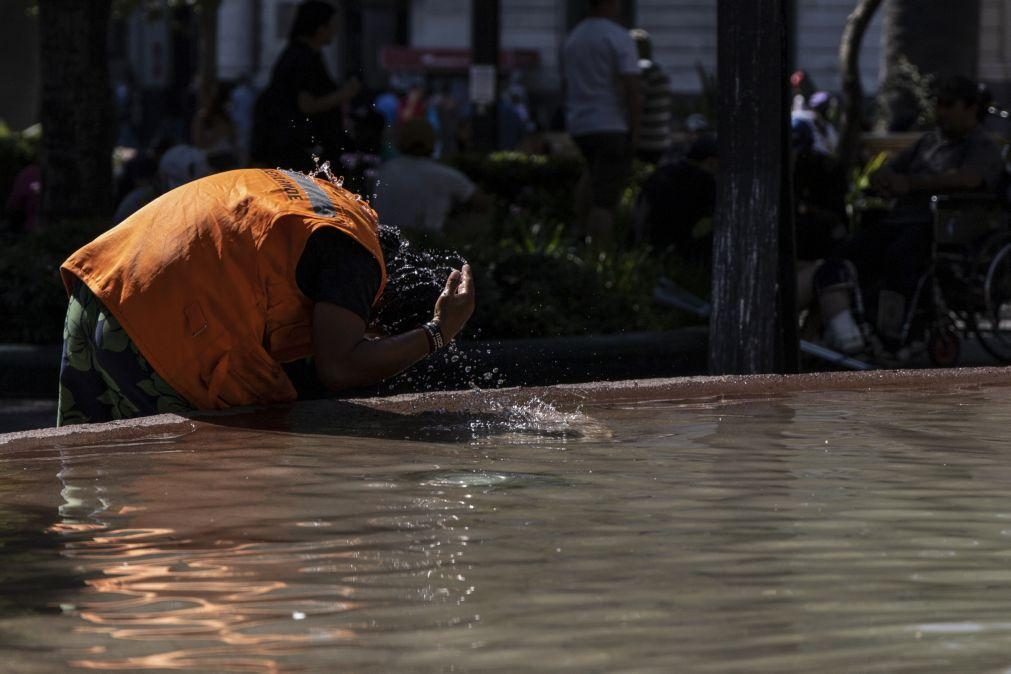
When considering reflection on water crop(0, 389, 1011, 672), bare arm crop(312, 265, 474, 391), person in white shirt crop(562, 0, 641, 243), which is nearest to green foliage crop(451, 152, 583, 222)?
person in white shirt crop(562, 0, 641, 243)

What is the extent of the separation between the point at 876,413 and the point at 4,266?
16.5ft

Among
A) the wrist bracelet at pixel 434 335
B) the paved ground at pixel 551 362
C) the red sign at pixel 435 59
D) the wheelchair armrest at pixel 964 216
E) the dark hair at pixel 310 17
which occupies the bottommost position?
the paved ground at pixel 551 362

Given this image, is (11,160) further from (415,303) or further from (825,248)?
(415,303)

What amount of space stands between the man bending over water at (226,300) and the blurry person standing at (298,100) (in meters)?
5.50

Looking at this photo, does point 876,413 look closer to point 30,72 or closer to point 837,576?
point 837,576

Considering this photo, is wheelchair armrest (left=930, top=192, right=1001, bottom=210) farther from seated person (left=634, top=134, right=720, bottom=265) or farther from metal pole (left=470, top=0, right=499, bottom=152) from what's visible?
metal pole (left=470, top=0, right=499, bottom=152)

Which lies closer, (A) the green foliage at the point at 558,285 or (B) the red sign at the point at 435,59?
(A) the green foliage at the point at 558,285

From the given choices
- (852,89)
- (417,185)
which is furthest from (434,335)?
(852,89)

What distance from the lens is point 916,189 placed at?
10.1 m

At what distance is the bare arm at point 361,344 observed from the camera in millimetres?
4520

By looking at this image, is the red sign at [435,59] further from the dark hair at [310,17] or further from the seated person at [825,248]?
the dark hair at [310,17]

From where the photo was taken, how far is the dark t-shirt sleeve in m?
4.48

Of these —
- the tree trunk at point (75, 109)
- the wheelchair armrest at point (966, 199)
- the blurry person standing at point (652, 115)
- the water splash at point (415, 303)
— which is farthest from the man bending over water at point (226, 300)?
the blurry person standing at point (652, 115)

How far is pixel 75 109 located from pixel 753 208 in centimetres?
507
